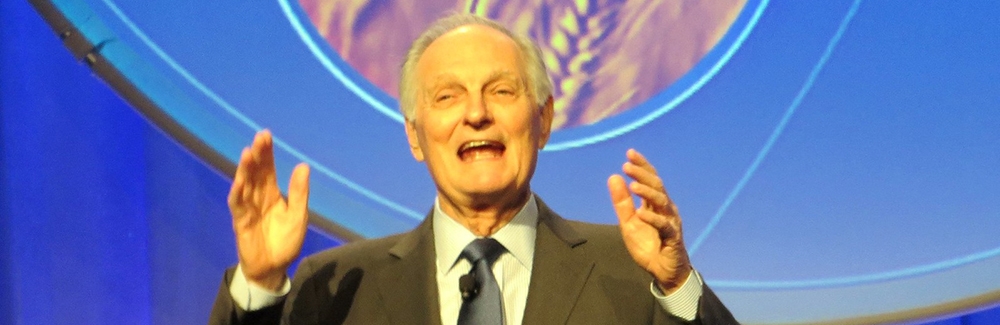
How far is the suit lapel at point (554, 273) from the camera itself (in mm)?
1529

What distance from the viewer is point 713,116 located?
7.27 ft

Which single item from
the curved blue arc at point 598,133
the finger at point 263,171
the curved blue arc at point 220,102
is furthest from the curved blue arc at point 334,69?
the finger at point 263,171

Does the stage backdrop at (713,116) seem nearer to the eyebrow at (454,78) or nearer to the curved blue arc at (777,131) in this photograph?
the curved blue arc at (777,131)

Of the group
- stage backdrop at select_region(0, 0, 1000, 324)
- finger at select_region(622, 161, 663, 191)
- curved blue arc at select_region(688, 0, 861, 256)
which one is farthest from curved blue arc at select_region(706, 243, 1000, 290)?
finger at select_region(622, 161, 663, 191)

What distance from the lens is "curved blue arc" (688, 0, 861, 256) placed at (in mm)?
2170

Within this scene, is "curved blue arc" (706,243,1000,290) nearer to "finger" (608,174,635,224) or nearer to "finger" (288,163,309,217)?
"finger" (608,174,635,224)

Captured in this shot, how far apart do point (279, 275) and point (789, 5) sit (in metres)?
1.20

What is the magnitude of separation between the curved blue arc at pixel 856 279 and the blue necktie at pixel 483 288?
761mm

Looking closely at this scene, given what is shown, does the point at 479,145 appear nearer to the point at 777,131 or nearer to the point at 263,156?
the point at 263,156

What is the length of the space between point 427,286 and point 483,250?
0.32 ft

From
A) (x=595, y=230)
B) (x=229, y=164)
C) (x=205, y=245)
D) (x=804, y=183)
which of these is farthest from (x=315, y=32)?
(x=804, y=183)

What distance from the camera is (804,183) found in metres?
2.19

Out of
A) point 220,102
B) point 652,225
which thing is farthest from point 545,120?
point 220,102

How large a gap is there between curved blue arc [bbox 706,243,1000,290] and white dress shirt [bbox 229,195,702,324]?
0.68m
